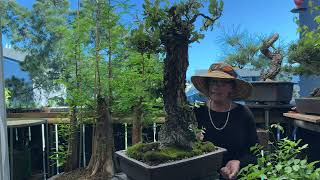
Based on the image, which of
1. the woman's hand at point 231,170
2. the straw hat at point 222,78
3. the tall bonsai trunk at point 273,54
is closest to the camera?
the woman's hand at point 231,170

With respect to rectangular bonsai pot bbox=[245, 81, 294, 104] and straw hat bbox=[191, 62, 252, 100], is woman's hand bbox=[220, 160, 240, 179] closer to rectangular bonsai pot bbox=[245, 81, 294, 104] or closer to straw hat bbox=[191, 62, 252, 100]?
straw hat bbox=[191, 62, 252, 100]

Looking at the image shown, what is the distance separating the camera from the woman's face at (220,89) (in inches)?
54.3

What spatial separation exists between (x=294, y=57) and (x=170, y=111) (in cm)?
149

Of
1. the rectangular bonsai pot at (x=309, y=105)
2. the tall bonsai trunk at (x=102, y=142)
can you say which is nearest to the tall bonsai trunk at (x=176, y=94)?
the tall bonsai trunk at (x=102, y=142)

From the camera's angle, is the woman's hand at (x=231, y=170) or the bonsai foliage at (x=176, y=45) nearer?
the bonsai foliage at (x=176, y=45)

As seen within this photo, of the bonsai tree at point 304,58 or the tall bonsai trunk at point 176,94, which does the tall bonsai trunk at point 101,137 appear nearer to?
the tall bonsai trunk at point 176,94

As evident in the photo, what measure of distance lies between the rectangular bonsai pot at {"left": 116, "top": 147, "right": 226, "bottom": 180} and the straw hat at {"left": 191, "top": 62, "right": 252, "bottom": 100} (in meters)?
0.45

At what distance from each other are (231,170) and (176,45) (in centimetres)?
53

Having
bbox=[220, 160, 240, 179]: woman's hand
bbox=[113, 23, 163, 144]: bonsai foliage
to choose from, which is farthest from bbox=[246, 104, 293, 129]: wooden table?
bbox=[220, 160, 240, 179]: woman's hand

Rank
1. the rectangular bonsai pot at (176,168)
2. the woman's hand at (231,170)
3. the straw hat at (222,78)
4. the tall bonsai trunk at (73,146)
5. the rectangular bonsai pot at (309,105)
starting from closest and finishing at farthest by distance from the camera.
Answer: the rectangular bonsai pot at (176,168)
the woman's hand at (231,170)
the straw hat at (222,78)
the rectangular bonsai pot at (309,105)
the tall bonsai trunk at (73,146)

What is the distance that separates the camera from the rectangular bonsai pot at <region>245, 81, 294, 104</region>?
1.98m

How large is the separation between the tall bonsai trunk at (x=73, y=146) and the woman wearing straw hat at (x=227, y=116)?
0.58 meters

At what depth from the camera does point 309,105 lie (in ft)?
5.25

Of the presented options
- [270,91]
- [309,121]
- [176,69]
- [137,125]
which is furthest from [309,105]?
[176,69]
